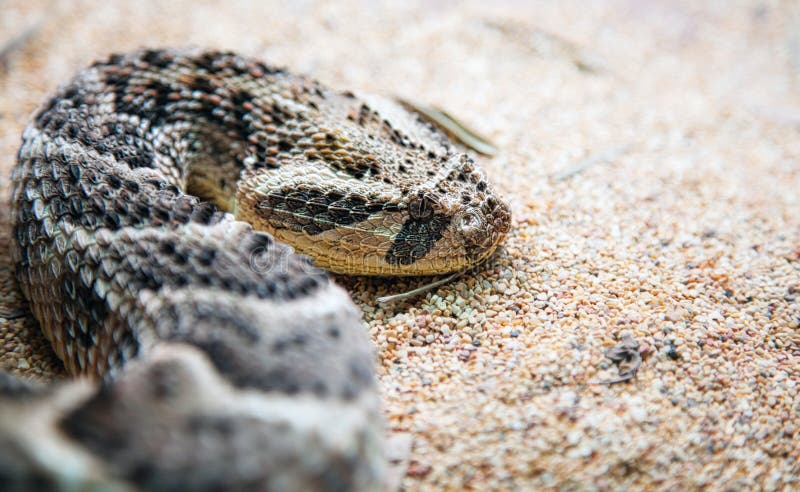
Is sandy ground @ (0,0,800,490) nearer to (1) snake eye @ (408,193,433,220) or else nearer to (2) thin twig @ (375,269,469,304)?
(2) thin twig @ (375,269,469,304)

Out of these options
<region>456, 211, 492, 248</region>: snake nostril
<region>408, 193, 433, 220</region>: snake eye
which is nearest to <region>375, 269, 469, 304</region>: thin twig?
<region>456, 211, 492, 248</region>: snake nostril

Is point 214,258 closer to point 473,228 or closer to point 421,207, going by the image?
point 421,207

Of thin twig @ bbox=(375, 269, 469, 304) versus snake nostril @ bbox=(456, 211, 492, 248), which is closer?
snake nostril @ bbox=(456, 211, 492, 248)

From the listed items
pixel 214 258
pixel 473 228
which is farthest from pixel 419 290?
pixel 214 258

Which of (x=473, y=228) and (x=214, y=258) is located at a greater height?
(x=473, y=228)

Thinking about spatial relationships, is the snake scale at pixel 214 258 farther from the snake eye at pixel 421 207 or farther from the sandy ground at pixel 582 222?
the sandy ground at pixel 582 222

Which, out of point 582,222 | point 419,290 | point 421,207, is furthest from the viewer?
point 582,222

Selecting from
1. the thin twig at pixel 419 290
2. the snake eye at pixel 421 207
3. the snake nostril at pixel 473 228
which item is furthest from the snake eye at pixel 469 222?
the thin twig at pixel 419 290

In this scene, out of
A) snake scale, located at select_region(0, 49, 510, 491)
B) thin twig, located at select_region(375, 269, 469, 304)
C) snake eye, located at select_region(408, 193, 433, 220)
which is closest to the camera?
snake scale, located at select_region(0, 49, 510, 491)
